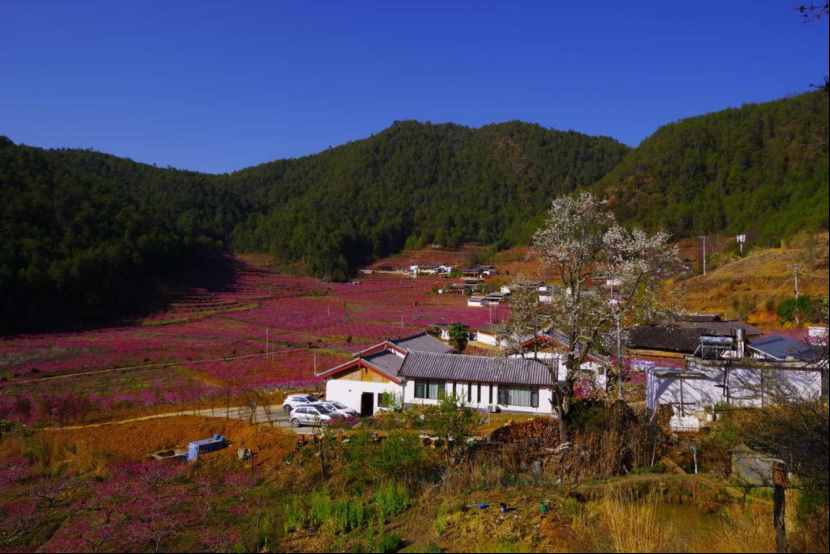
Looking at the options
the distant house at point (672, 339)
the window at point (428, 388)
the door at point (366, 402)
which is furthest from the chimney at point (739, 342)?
the door at point (366, 402)

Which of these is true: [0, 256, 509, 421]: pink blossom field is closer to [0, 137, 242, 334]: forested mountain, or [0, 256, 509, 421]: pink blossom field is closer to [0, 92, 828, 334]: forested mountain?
[0, 137, 242, 334]: forested mountain

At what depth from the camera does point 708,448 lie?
1294 cm

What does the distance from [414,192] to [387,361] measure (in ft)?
490

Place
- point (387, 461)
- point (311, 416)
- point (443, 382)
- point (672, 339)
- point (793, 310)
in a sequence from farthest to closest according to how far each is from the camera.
A: point (793, 310) < point (672, 339) < point (443, 382) < point (311, 416) < point (387, 461)

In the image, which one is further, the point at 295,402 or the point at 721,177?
the point at 721,177

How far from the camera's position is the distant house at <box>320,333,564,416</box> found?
19922 millimetres

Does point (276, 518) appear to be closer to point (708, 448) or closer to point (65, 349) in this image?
point (708, 448)

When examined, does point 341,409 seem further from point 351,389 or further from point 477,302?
point 477,302

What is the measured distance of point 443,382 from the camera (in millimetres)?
20328

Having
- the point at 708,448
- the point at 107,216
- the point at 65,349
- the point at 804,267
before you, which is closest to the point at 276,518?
the point at 708,448

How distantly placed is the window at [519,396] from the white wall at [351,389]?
4.22m

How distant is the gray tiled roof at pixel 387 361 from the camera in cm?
2177

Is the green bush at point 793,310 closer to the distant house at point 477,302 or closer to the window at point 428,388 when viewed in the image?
the window at point 428,388

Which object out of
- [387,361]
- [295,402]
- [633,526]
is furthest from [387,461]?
[387,361]
